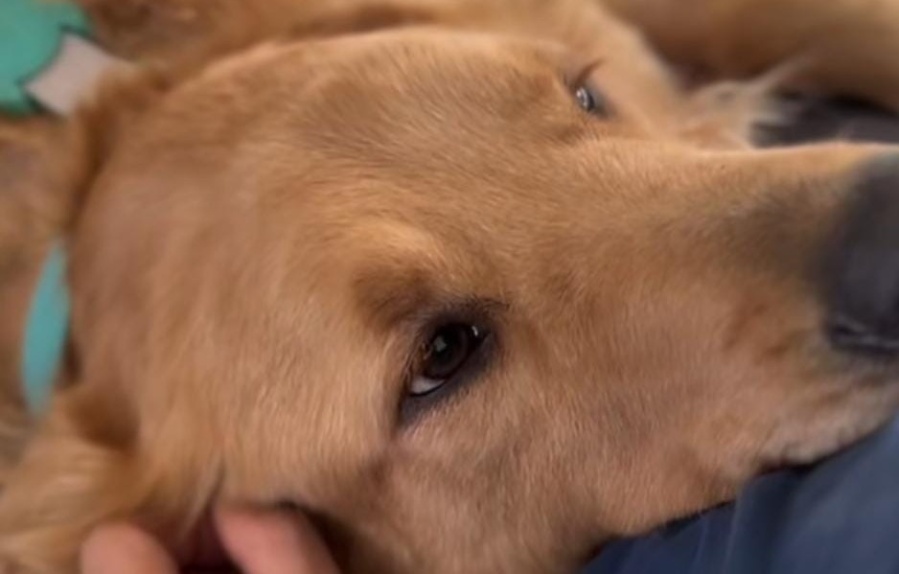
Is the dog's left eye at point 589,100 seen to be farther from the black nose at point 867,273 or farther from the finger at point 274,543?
the finger at point 274,543

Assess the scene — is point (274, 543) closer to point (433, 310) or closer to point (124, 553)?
point (124, 553)

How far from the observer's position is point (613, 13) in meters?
2.37

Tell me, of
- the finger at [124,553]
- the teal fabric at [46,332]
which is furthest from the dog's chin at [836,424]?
the teal fabric at [46,332]

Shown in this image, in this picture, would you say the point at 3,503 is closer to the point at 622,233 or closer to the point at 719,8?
the point at 622,233

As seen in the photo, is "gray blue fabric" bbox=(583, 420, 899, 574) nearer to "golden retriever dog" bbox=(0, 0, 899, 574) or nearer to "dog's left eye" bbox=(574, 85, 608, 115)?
"golden retriever dog" bbox=(0, 0, 899, 574)

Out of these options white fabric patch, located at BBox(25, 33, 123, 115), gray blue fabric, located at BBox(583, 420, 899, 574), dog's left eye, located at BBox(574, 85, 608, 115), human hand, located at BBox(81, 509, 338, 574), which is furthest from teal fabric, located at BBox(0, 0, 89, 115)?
gray blue fabric, located at BBox(583, 420, 899, 574)

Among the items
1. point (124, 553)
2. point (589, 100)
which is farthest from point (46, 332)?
point (589, 100)

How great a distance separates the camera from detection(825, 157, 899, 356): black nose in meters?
1.17

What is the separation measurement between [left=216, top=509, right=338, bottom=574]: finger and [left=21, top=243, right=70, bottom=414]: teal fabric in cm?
27

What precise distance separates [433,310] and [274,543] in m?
0.30

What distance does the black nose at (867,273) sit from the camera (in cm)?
117

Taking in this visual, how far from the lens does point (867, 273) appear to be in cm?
117

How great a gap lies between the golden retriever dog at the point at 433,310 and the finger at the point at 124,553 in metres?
0.04

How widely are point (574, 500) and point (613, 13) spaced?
1.19 metres
